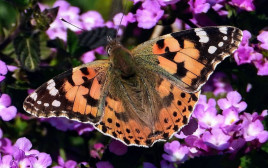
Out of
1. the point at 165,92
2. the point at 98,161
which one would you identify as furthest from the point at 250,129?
the point at 98,161

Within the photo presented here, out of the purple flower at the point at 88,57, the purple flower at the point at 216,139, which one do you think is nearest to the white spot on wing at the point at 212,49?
the purple flower at the point at 216,139

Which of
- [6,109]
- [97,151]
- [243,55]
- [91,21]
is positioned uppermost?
[243,55]

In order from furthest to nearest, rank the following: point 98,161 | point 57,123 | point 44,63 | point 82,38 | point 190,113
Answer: point 44,63 → point 82,38 → point 57,123 → point 98,161 → point 190,113

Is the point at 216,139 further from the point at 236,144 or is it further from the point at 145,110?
the point at 145,110

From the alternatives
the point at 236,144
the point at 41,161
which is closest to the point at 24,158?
the point at 41,161

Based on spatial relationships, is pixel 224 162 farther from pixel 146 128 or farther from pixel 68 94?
pixel 68 94
